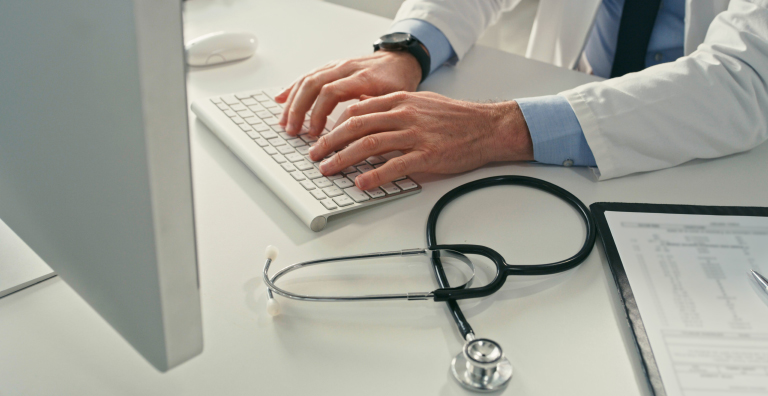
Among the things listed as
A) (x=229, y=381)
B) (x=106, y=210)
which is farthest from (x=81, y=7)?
(x=229, y=381)

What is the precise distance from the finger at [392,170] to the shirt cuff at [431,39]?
357 mm

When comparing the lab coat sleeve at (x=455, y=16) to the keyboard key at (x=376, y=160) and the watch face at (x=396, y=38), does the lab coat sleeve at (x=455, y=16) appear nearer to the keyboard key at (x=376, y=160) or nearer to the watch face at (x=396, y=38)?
the watch face at (x=396, y=38)

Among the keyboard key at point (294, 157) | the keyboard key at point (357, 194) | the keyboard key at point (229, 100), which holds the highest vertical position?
the keyboard key at point (357, 194)

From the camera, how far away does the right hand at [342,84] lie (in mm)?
793

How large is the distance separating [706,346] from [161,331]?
463 mm

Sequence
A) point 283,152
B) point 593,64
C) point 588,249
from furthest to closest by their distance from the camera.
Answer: point 593,64 → point 283,152 → point 588,249

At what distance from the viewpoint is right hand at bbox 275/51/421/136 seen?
2.60ft

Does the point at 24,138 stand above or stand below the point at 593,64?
above

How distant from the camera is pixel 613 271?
1.84ft

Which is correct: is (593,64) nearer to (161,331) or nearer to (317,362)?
(317,362)

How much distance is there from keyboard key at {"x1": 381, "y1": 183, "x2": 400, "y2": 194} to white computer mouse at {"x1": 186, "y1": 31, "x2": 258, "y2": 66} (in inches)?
20.2

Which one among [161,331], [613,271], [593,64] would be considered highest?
[161,331]

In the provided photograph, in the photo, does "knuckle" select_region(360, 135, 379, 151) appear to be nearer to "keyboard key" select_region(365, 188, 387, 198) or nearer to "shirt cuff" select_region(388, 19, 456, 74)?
"keyboard key" select_region(365, 188, 387, 198)

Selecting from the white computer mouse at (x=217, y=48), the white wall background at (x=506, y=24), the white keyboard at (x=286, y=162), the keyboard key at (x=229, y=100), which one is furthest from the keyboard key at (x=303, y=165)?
the white wall background at (x=506, y=24)
